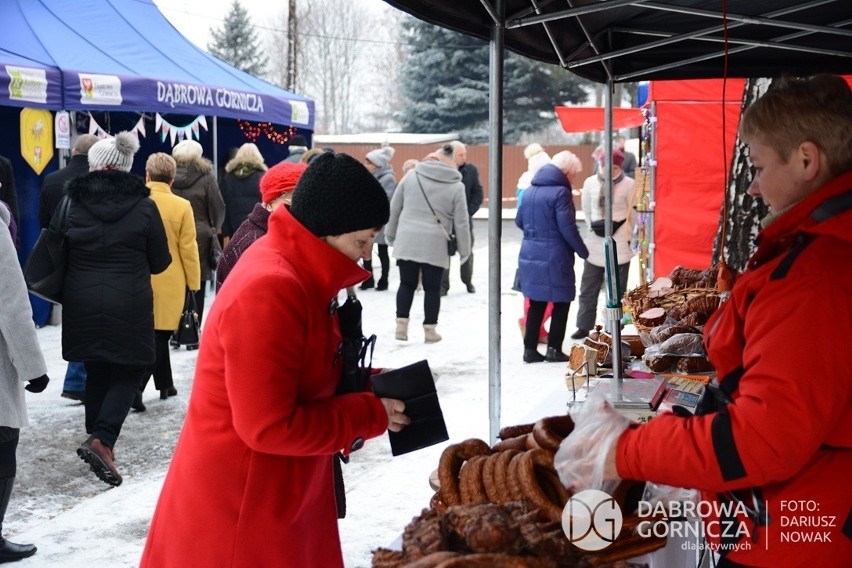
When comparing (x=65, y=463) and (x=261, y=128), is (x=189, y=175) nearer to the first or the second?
(x=65, y=463)

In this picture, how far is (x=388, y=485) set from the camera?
5.49 m

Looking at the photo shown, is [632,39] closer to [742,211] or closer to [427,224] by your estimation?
[742,211]

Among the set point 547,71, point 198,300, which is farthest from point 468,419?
point 547,71

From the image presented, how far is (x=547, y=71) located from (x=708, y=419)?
34233mm

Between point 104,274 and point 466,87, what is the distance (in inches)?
1205

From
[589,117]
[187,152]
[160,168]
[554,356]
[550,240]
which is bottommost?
[554,356]

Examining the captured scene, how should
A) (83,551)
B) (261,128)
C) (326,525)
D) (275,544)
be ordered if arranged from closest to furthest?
(275,544) < (326,525) < (83,551) < (261,128)

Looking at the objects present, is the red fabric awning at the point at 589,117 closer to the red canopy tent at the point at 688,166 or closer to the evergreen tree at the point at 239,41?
the red canopy tent at the point at 688,166

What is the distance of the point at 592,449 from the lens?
1936mm

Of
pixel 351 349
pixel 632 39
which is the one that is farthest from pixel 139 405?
pixel 351 349

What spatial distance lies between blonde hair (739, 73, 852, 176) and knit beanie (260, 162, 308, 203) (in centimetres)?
303

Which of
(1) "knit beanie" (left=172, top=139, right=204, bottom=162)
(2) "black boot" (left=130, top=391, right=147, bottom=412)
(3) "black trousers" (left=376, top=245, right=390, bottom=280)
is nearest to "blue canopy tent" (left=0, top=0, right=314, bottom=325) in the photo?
(1) "knit beanie" (left=172, top=139, right=204, bottom=162)

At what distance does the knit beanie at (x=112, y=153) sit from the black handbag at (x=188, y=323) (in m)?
1.51

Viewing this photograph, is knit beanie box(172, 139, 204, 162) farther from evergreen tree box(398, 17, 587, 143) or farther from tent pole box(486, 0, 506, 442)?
evergreen tree box(398, 17, 587, 143)
